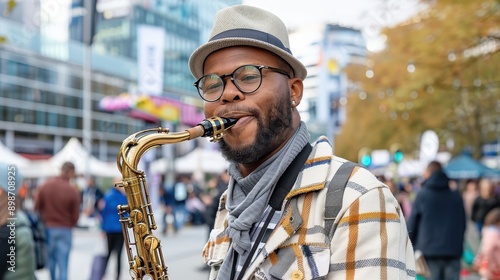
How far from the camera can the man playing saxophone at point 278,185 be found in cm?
161

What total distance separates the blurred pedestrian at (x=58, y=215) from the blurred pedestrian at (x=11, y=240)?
230 inches

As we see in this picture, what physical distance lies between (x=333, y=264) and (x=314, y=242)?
0.08m

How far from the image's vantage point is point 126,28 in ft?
182

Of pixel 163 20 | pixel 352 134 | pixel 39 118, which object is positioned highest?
pixel 163 20

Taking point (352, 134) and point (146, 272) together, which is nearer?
point (146, 272)

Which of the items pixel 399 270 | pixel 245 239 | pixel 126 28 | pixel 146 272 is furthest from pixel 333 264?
pixel 126 28

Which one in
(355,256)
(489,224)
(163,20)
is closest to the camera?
(355,256)

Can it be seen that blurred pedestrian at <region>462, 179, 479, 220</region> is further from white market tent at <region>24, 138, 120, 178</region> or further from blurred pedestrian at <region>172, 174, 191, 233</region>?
white market tent at <region>24, 138, 120, 178</region>

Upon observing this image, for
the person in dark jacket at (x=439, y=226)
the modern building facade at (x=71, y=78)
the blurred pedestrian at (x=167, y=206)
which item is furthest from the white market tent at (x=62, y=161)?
the person in dark jacket at (x=439, y=226)

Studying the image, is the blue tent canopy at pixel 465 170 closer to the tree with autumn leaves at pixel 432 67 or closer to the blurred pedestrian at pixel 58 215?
the tree with autumn leaves at pixel 432 67

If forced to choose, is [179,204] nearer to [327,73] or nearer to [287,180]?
[287,180]

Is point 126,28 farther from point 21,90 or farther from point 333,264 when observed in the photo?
point 333,264

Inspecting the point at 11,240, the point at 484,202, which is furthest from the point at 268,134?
the point at 484,202

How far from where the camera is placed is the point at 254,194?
1.90m
